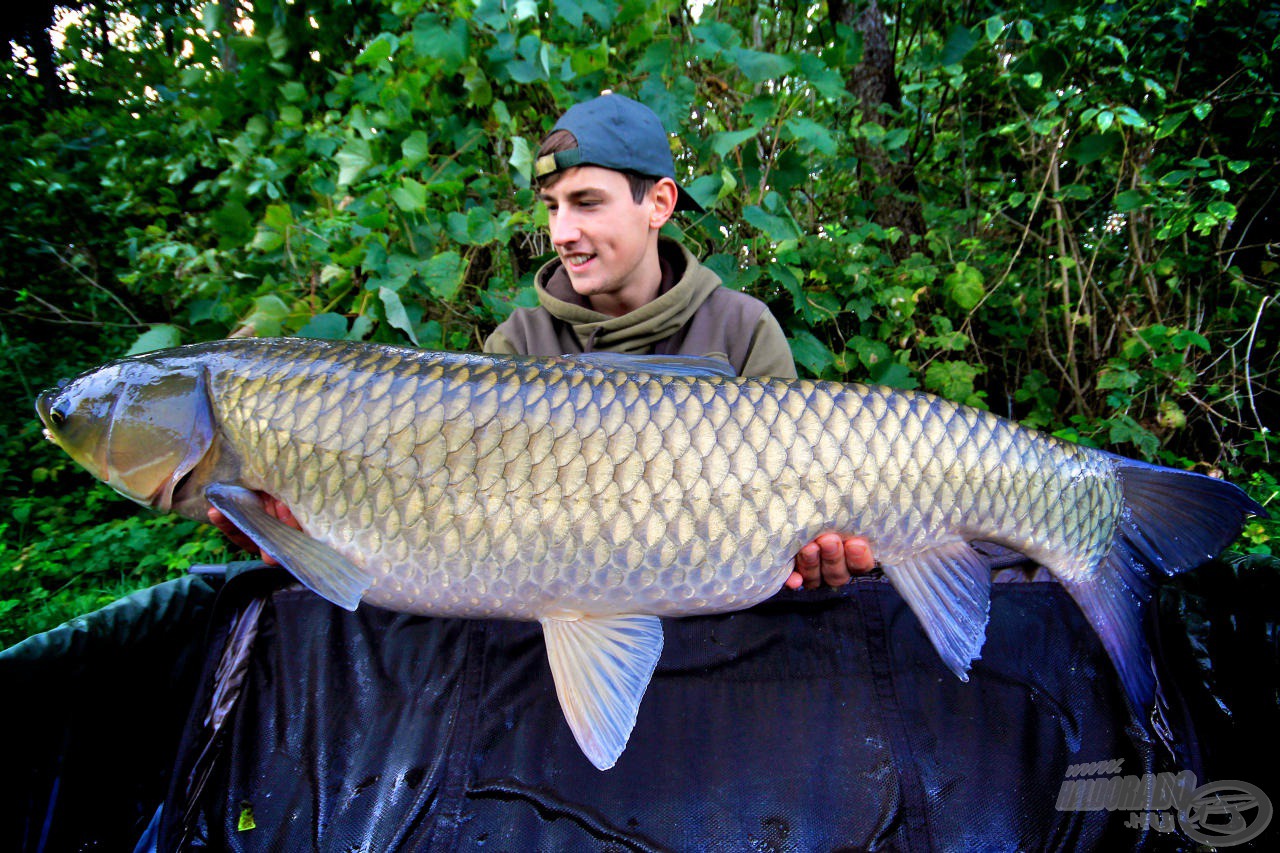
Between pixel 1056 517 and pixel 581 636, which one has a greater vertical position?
pixel 1056 517

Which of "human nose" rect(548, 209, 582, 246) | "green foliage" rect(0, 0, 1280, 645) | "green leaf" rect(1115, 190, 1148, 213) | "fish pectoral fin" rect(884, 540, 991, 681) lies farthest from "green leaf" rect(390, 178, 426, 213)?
"green leaf" rect(1115, 190, 1148, 213)

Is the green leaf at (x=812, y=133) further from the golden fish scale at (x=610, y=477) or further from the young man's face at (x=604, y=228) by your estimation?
the golden fish scale at (x=610, y=477)

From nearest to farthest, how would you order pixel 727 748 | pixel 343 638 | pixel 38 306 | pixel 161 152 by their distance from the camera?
pixel 727 748, pixel 343 638, pixel 38 306, pixel 161 152

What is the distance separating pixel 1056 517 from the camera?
3.58ft

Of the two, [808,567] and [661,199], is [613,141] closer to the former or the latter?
[661,199]

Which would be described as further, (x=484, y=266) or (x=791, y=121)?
(x=484, y=266)

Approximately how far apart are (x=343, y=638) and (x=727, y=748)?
81 centimetres

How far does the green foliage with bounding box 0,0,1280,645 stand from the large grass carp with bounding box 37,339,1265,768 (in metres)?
0.75

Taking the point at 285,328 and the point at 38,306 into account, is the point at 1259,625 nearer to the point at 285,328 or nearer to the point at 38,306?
the point at 285,328

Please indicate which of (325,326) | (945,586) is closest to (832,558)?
(945,586)

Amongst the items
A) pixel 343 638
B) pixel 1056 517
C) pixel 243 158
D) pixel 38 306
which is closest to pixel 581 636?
pixel 343 638

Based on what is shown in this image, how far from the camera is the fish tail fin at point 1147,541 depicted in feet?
3.66

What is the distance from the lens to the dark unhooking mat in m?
1.19

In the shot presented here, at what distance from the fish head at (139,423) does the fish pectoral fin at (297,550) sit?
0.30 feet
